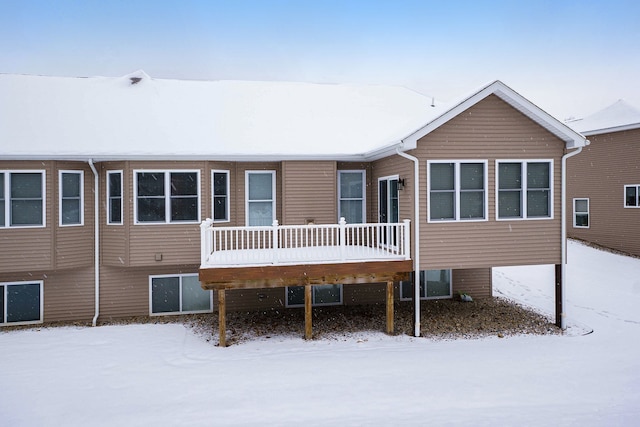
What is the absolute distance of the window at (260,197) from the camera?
13.6 meters

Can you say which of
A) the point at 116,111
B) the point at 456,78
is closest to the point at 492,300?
the point at 116,111

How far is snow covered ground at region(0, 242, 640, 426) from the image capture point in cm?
720

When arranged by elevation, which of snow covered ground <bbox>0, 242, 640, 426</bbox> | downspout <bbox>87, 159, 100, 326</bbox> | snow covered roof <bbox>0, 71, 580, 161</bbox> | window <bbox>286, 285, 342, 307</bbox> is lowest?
snow covered ground <bbox>0, 242, 640, 426</bbox>

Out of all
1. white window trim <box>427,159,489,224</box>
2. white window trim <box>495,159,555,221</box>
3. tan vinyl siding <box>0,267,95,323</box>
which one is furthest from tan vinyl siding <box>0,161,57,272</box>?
white window trim <box>495,159,555,221</box>

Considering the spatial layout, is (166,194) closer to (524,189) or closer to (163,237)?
(163,237)

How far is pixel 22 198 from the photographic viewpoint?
39.5 feet

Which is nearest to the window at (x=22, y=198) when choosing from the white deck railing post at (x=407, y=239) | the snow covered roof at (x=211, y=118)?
the snow covered roof at (x=211, y=118)

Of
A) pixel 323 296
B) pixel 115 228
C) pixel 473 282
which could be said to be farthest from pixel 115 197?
pixel 473 282

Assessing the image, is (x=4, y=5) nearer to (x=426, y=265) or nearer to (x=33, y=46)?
(x=33, y=46)

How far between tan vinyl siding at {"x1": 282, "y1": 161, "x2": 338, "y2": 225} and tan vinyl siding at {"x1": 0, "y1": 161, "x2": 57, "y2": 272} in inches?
250

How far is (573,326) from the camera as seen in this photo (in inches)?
481

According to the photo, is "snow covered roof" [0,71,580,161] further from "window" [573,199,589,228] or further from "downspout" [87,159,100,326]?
"window" [573,199,589,228]

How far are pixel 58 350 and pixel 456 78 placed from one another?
3172 inches

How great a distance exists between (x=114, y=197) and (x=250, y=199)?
3852 mm
